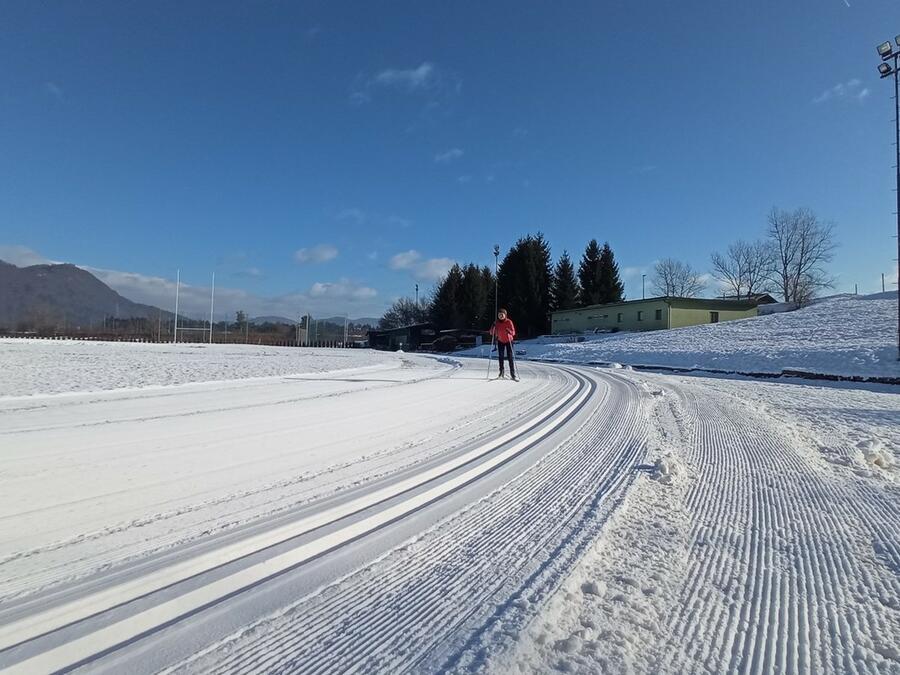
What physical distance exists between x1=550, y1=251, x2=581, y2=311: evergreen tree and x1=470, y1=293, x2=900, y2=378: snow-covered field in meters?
24.3

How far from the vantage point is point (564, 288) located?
197 feet

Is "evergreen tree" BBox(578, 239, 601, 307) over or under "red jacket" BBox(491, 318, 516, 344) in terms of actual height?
over

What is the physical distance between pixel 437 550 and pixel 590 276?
62401mm

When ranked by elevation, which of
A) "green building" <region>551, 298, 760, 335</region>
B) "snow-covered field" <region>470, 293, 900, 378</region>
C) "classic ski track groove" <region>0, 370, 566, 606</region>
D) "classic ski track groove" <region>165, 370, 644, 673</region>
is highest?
"green building" <region>551, 298, 760, 335</region>

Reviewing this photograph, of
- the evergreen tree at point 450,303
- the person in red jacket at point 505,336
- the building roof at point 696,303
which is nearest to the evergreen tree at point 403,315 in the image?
the evergreen tree at point 450,303

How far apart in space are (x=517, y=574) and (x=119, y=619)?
165 centimetres

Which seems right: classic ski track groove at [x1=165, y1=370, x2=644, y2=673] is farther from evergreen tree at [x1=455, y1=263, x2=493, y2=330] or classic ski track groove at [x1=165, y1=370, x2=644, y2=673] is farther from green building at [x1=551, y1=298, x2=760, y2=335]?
evergreen tree at [x1=455, y1=263, x2=493, y2=330]

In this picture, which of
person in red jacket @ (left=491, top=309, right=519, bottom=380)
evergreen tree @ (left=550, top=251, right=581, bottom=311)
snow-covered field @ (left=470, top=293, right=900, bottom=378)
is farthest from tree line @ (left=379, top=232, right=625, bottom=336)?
person in red jacket @ (left=491, top=309, right=519, bottom=380)

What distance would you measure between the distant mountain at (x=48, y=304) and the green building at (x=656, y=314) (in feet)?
221

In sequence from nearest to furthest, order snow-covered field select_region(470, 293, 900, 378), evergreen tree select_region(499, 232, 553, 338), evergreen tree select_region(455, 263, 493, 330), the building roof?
snow-covered field select_region(470, 293, 900, 378), the building roof, evergreen tree select_region(499, 232, 553, 338), evergreen tree select_region(455, 263, 493, 330)

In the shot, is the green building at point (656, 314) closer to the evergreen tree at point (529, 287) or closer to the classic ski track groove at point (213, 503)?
the evergreen tree at point (529, 287)

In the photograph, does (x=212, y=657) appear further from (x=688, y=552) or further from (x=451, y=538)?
(x=688, y=552)

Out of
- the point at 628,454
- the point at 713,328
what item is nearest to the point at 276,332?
the point at 713,328

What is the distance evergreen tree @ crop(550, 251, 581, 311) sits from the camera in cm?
5988
